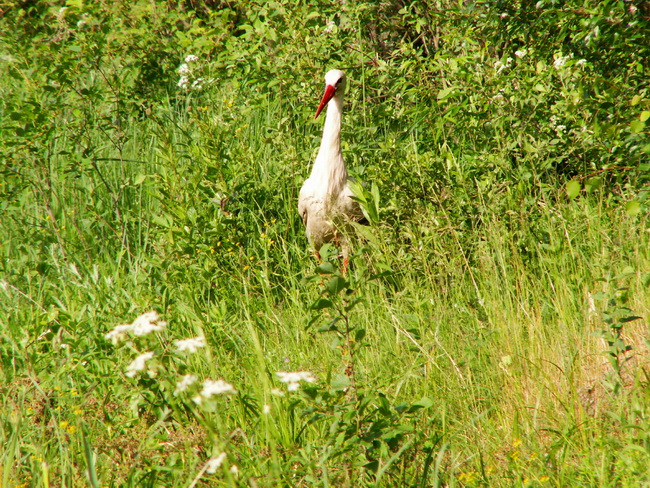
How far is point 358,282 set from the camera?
2131 mm

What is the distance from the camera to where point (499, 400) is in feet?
8.32

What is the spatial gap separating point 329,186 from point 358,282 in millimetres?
1949

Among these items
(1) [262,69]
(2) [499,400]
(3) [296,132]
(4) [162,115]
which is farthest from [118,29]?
(2) [499,400]

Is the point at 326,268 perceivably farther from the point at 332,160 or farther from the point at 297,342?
the point at 332,160

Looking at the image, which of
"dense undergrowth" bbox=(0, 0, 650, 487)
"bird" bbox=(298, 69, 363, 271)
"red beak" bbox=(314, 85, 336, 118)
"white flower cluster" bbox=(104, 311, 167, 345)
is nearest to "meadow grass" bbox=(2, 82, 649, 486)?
"dense undergrowth" bbox=(0, 0, 650, 487)

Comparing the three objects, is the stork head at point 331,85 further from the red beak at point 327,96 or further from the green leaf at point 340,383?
the green leaf at point 340,383

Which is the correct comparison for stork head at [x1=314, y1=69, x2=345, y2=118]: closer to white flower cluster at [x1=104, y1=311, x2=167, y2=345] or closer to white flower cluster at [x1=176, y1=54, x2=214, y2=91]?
white flower cluster at [x1=176, y1=54, x2=214, y2=91]

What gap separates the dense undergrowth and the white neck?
0.71 ft

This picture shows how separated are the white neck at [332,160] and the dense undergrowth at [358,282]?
0.71 ft

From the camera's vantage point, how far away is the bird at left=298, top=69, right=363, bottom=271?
4000 mm

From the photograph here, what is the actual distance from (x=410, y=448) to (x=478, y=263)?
163 cm

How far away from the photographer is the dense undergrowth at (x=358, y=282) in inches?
81.7

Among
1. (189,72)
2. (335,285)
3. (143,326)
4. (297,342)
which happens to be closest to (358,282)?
(335,285)

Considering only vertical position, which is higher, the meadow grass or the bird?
the bird
